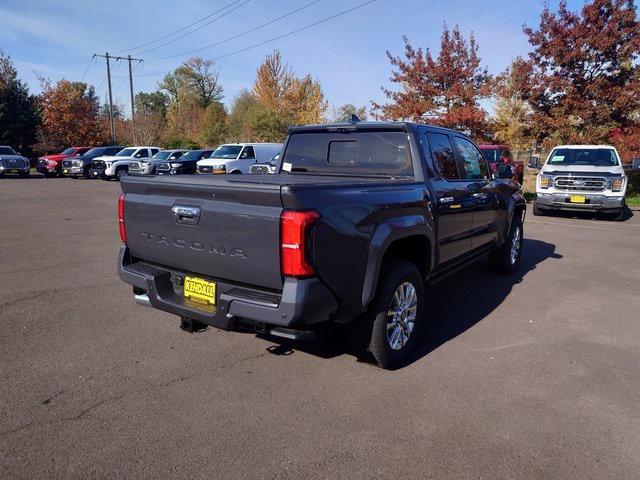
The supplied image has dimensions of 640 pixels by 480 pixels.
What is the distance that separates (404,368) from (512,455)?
3.87 ft

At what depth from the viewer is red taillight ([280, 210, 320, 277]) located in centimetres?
280

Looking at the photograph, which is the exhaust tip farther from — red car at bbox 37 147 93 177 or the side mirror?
red car at bbox 37 147 93 177

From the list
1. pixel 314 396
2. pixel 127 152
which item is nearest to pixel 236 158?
pixel 127 152

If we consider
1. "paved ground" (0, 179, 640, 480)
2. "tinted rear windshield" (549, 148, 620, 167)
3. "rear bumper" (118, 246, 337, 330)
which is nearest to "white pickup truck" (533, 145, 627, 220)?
"tinted rear windshield" (549, 148, 620, 167)

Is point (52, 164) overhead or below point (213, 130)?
below

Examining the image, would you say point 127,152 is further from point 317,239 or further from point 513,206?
point 317,239

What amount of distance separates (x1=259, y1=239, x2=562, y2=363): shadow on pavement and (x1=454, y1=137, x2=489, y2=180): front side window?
4.53 ft

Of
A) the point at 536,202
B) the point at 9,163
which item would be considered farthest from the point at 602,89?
the point at 9,163

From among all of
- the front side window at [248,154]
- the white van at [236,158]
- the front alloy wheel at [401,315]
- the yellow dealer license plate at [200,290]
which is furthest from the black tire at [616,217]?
the front side window at [248,154]

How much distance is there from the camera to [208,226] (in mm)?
3188

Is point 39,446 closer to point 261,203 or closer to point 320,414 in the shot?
point 320,414

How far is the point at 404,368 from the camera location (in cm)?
381

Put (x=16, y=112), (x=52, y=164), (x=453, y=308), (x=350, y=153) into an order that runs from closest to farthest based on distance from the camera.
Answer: (x=350, y=153) → (x=453, y=308) → (x=52, y=164) → (x=16, y=112)

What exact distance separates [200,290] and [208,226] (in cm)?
48
